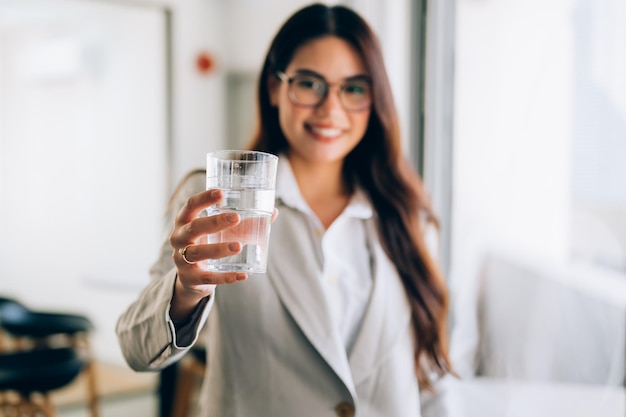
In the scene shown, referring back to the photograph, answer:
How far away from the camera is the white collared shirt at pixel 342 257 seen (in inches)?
40.3

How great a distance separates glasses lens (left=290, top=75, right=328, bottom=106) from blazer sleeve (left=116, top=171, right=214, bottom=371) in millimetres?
207

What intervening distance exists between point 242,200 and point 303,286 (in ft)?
0.99

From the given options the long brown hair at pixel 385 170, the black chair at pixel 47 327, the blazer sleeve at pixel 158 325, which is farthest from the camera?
the black chair at pixel 47 327

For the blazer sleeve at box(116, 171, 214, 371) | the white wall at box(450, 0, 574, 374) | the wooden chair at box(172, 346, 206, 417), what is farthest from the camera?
the wooden chair at box(172, 346, 206, 417)

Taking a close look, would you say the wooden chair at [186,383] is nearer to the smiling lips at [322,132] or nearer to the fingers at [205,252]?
the smiling lips at [322,132]

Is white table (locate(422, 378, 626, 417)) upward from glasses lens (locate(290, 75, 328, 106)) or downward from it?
downward

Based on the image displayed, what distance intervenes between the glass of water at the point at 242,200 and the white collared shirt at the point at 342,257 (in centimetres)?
29

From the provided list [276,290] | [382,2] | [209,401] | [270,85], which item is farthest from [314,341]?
[382,2]

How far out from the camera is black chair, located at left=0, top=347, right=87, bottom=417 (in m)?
2.24

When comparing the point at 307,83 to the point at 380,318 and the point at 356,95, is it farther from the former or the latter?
the point at 380,318

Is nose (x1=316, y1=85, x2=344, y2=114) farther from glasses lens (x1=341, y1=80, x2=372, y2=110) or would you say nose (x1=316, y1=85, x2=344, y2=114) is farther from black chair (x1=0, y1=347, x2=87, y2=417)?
black chair (x1=0, y1=347, x2=87, y2=417)

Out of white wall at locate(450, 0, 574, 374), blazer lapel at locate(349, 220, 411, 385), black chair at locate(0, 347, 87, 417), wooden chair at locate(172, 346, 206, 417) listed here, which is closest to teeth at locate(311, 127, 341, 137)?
blazer lapel at locate(349, 220, 411, 385)

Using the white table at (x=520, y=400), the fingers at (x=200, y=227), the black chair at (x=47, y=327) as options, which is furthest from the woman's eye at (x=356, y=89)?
the black chair at (x=47, y=327)

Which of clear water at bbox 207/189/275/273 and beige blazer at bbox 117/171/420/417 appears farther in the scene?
→ beige blazer at bbox 117/171/420/417
